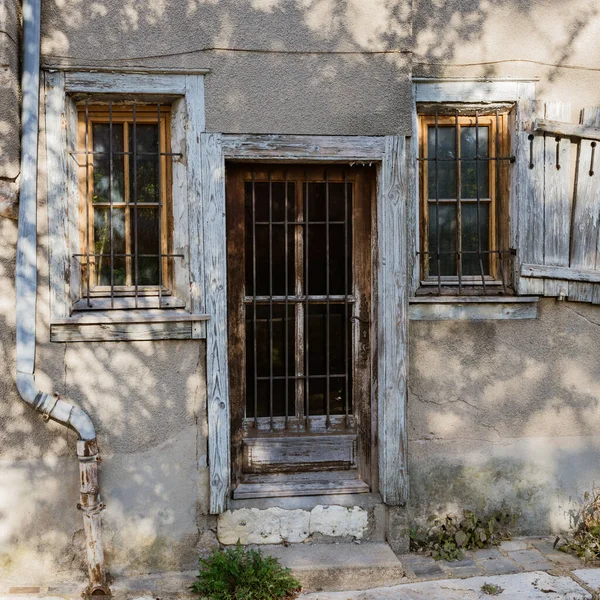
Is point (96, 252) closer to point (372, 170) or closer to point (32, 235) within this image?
point (32, 235)

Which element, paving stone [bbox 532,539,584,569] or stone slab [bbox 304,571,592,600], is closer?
stone slab [bbox 304,571,592,600]

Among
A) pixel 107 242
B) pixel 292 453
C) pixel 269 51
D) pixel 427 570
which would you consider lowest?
pixel 427 570

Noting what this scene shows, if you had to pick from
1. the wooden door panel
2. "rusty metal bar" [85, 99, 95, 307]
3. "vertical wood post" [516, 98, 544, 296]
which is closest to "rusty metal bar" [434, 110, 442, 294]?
"vertical wood post" [516, 98, 544, 296]

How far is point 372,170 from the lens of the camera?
15.1ft

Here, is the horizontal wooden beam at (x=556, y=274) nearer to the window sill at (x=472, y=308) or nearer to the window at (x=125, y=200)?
the window sill at (x=472, y=308)

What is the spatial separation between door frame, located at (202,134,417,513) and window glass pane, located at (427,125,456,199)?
0.25 metres

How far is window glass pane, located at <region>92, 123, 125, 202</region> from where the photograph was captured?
4426mm

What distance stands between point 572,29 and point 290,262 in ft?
8.17

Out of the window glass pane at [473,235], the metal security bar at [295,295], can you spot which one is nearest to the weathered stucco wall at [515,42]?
the window glass pane at [473,235]

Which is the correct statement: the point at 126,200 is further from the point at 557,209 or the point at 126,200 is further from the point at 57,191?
the point at 557,209

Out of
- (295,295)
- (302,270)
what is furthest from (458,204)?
(295,295)

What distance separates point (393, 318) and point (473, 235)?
96 centimetres

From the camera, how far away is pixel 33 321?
13.5 feet

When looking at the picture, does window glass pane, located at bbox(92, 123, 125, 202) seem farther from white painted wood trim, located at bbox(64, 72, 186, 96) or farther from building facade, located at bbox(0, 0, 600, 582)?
white painted wood trim, located at bbox(64, 72, 186, 96)
